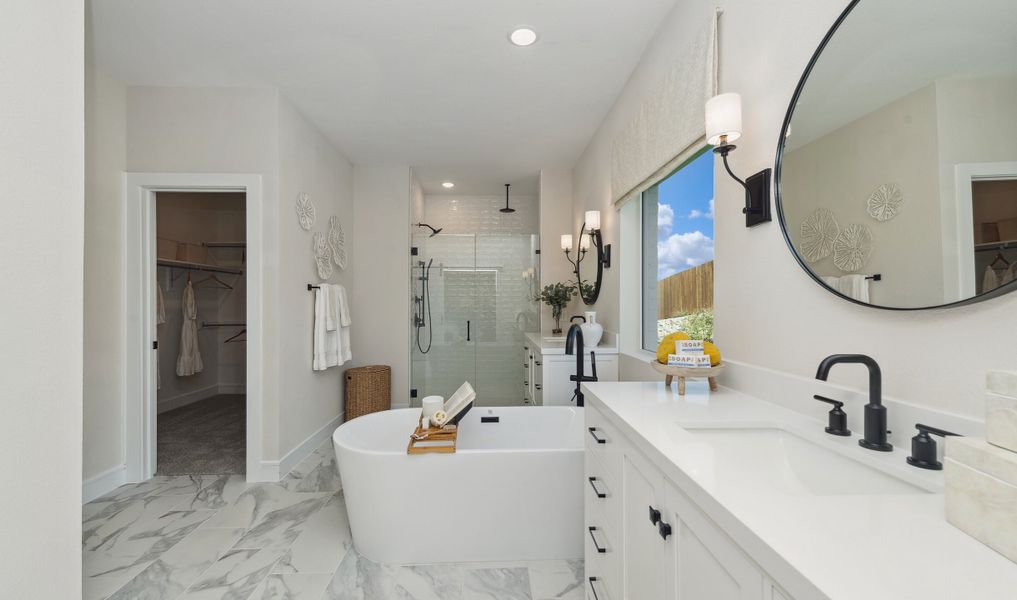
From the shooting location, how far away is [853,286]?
3.46 ft

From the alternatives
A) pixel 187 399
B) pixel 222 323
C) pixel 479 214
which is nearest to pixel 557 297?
pixel 479 214

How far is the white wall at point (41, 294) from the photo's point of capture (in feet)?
3.47

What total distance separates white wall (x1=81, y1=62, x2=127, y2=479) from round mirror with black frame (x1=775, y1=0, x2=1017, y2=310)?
3.56 meters

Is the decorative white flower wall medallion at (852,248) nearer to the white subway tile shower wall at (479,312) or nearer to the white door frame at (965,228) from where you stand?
the white door frame at (965,228)

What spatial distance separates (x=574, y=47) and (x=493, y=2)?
56 cm

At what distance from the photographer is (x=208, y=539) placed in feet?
7.17

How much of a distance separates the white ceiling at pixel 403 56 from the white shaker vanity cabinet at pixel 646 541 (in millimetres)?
1940

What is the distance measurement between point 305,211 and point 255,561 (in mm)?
2298

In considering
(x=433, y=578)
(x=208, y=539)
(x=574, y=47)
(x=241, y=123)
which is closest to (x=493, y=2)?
(x=574, y=47)

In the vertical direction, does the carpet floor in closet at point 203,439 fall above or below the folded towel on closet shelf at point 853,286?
below

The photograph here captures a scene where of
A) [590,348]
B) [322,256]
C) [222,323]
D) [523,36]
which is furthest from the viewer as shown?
[222,323]

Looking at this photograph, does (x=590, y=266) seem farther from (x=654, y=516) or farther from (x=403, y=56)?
(x=654, y=516)

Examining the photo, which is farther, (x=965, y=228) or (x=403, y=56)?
(x=403, y=56)

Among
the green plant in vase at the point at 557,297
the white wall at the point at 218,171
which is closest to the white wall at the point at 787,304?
the green plant in vase at the point at 557,297
